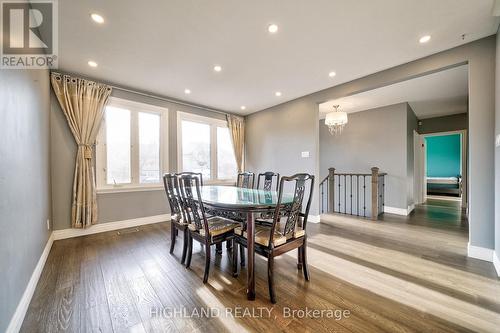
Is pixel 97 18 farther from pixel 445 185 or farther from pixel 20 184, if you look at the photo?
pixel 445 185

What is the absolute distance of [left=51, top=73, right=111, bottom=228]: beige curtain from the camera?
2.99 meters

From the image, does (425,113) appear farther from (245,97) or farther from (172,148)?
(172,148)

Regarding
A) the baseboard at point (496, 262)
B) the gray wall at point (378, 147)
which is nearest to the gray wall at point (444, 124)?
the gray wall at point (378, 147)

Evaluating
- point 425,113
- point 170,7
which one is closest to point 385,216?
point 425,113

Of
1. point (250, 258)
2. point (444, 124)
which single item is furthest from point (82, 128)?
point (444, 124)

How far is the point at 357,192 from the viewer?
5.34 meters

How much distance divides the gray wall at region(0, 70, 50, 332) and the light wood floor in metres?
0.32

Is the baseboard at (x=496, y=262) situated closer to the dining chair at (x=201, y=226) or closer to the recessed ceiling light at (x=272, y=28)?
the dining chair at (x=201, y=226)

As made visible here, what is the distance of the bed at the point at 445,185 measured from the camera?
23.4ft

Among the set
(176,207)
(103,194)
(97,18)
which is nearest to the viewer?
(97,18)

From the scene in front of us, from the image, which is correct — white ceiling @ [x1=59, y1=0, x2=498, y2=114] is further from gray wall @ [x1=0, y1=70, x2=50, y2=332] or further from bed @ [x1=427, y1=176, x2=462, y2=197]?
bed @ [x1=427, y1=176, x2=462, y2=197]

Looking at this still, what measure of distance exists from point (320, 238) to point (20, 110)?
3.78 metres

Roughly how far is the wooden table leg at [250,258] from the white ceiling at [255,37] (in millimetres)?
2029

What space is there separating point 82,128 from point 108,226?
1724 millimetres
